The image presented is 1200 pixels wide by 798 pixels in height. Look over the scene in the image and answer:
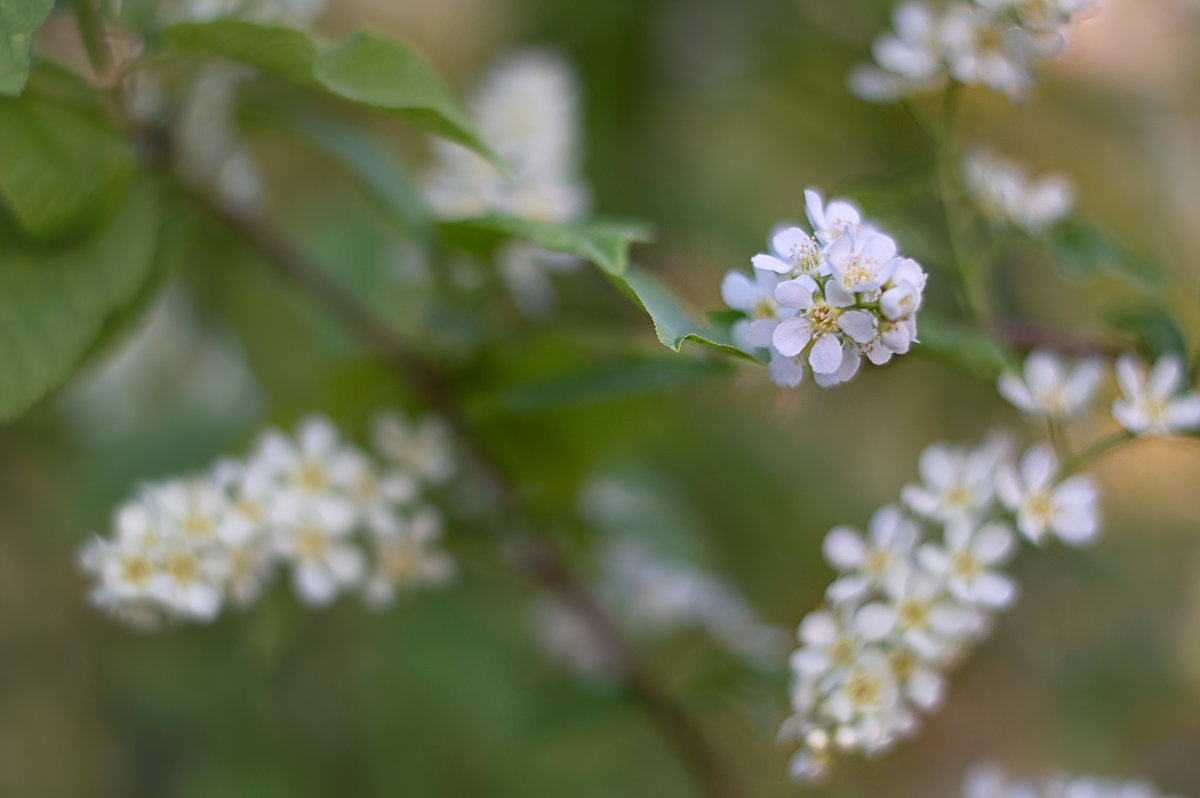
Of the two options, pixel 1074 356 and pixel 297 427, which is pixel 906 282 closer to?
pixel 1074 356

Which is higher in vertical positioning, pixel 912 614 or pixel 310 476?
pixel 310 476

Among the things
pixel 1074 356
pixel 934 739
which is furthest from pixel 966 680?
pixel 1074 356

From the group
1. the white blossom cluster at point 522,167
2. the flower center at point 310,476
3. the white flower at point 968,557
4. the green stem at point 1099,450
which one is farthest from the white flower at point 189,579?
the green stem at point 1099,450

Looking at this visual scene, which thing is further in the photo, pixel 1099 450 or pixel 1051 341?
pixel 1051 341

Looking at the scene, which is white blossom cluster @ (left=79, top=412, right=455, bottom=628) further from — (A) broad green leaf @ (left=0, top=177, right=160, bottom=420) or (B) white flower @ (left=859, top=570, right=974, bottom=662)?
(B) white flower @ (left=859, top=570, right=974, bottom=662)

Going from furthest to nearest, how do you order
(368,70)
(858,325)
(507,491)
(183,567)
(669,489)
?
(669,489) < (507,491) < (183,567) < (368,70) < (858,325)

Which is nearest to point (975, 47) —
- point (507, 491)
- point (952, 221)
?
point (952, 221)

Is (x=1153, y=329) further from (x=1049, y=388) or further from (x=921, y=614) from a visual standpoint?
(x=921, y=614)

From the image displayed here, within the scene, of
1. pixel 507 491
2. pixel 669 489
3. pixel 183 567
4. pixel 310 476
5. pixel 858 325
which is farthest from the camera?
pixel 669 489
